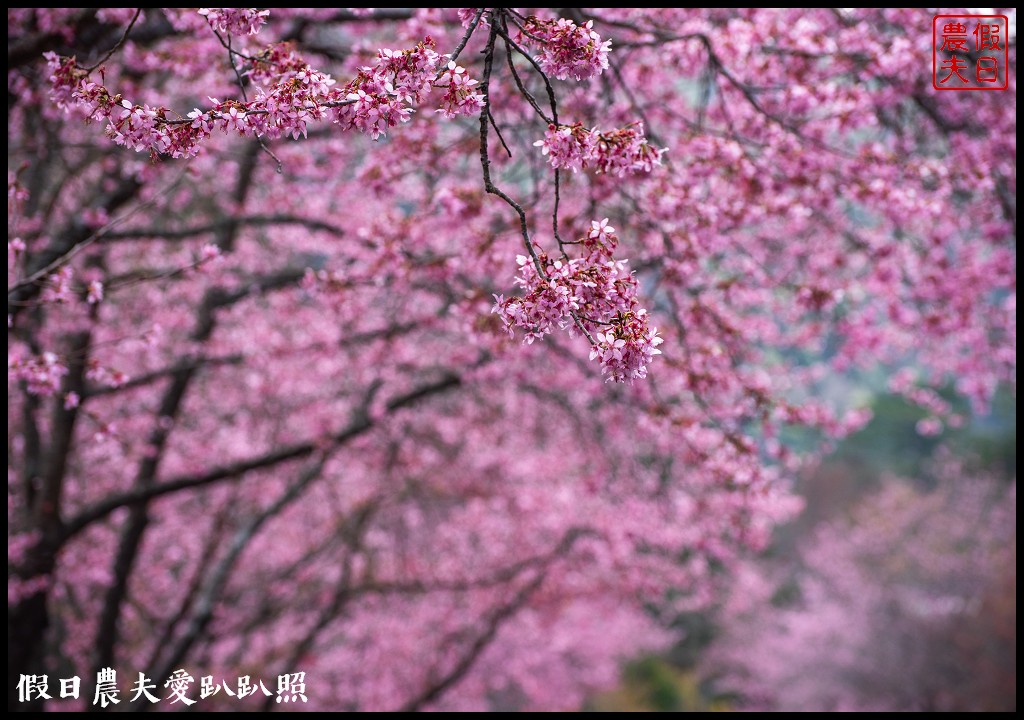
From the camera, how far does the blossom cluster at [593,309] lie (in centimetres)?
194

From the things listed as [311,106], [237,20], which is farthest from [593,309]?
[237,20]

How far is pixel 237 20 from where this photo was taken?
7.90ft

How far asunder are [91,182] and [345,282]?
18.0ft

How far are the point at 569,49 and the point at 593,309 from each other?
0.89m

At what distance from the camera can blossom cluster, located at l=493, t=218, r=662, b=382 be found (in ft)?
6.37

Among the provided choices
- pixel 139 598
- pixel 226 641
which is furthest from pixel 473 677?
pixel 139 598

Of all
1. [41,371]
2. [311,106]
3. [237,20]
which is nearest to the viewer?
[311,106]

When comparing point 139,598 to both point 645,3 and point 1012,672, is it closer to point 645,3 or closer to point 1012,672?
point 645,3

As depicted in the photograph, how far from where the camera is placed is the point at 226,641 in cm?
983

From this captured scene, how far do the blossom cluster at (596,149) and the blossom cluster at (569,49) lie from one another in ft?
0.62

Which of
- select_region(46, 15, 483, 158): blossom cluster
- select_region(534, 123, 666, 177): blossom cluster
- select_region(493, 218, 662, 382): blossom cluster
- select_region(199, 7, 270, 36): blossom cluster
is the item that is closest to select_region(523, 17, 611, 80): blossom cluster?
select_region(534, 123, 666, 177): blossom cluster

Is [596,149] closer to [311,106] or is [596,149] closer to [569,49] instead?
[569,49]

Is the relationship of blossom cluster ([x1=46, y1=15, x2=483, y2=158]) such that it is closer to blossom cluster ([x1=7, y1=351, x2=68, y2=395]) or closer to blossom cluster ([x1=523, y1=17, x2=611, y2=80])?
blossom cluster ([x1=523, y1=17, x2=611, y2=80])

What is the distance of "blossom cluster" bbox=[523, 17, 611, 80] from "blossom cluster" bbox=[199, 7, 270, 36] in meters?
1.00
